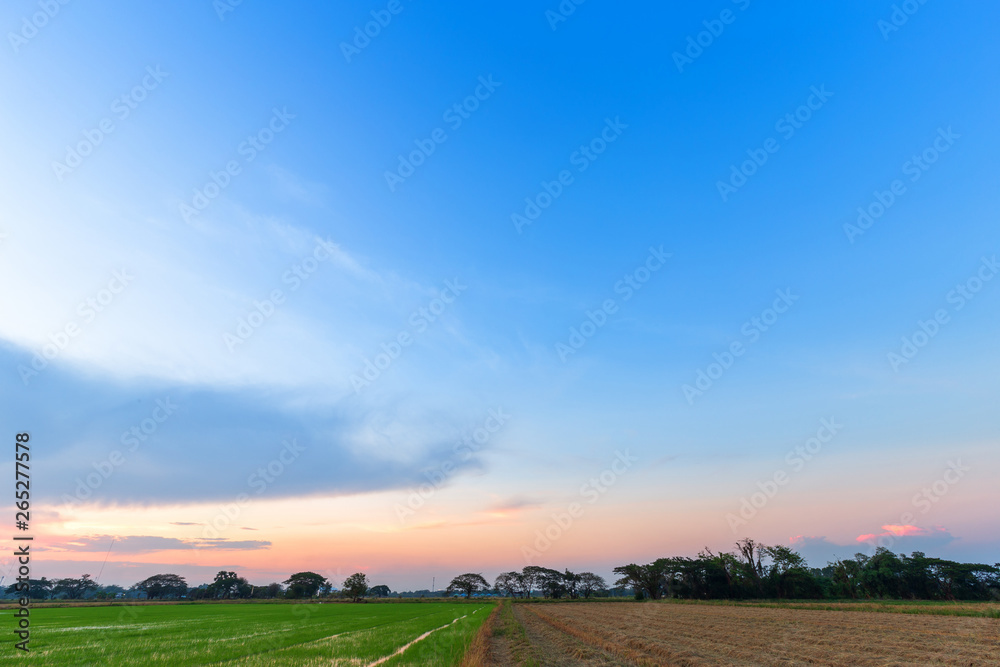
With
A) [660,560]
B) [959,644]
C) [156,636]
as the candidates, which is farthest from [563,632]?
[660,560]

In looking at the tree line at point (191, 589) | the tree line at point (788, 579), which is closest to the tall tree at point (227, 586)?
the tree line at point (191, 589)

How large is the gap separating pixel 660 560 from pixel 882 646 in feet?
318

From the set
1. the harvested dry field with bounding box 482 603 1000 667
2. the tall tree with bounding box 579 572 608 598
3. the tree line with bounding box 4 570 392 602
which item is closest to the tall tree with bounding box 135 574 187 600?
the tree line with bounding box 4 570 392 602

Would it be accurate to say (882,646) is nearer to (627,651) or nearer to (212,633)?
(627,651)

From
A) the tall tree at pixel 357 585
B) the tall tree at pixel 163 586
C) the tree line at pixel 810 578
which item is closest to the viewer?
the tree line at pixel 810 578

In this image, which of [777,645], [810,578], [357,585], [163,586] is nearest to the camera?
[777,645]

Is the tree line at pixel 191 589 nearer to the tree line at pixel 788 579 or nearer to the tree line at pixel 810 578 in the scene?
the tree line at pixel 788 579

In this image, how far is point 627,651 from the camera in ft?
81.1

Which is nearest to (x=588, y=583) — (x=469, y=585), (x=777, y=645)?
(x=469, y=585)

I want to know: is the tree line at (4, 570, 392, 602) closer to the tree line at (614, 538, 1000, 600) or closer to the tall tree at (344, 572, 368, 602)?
the tall tree at (344, 572, 368, 602)

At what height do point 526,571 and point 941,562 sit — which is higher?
point 941,562

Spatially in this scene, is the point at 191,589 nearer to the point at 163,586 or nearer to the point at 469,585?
the point at 163,586

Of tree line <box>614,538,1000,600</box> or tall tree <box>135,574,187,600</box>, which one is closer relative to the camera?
tree line <box>614,538,1000,600</box>

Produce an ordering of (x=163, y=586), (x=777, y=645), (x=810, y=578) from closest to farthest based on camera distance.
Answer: (x=777, y=645) → (x=810, y=578) → (x=163, y=586)
